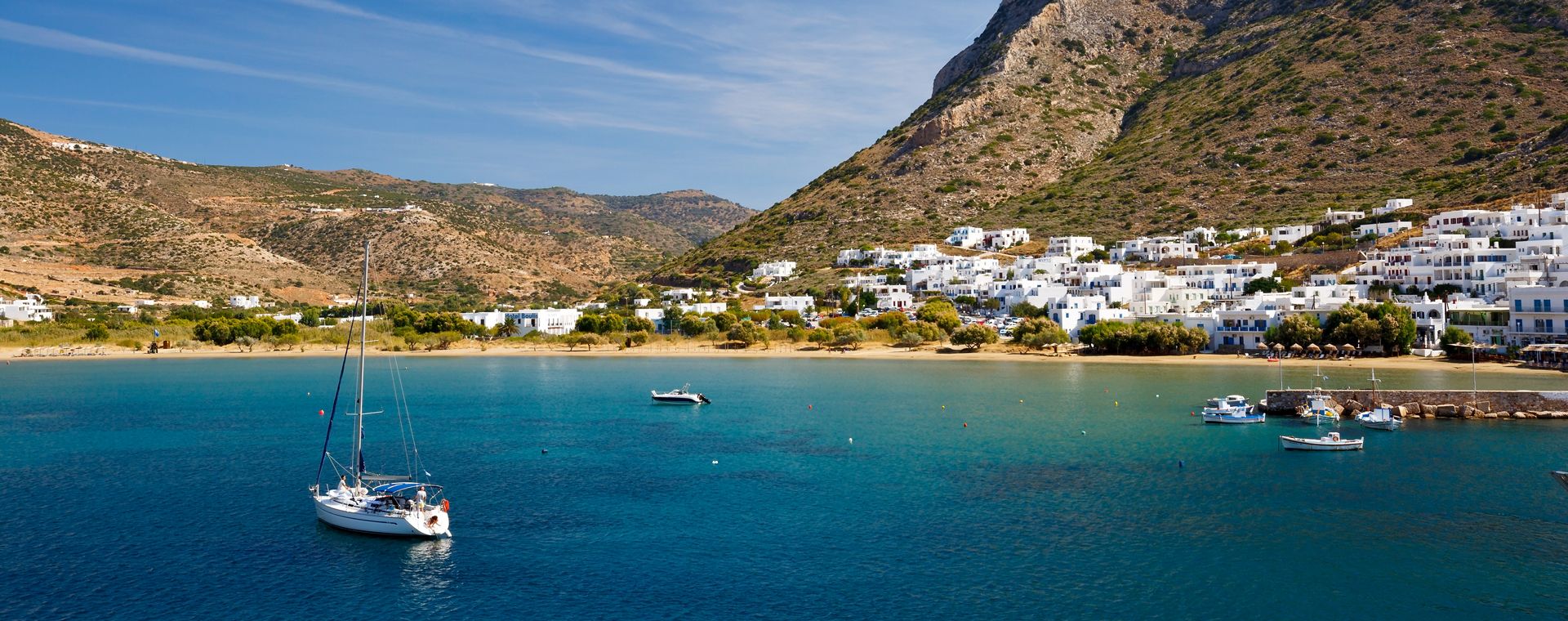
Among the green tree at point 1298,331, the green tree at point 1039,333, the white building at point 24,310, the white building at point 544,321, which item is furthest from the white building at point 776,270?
the white building at point 24,310

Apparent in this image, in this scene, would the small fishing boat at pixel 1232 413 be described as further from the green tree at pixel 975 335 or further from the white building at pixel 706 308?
the white building at pixel 706 308

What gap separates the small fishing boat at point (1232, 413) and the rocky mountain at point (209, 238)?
4992 inches

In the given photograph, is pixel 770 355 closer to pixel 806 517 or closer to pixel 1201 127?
pixel 806 517

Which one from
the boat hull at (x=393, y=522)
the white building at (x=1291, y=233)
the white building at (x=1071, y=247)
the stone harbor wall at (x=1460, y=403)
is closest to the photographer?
the boat hull at (x=393, y=522)

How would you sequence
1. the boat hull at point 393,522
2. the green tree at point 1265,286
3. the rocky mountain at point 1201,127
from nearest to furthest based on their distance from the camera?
the boat hull at point 393,522 < the green tree at point 1265,286 < the rocky mountain at point 1201,127

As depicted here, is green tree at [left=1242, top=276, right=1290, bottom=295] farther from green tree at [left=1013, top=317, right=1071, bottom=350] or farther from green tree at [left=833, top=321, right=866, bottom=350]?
green tree at [left=833, top=321, right=866, bottom=350]

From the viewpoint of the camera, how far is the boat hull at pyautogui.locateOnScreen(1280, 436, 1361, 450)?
45.3m

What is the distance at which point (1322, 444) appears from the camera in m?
45.3

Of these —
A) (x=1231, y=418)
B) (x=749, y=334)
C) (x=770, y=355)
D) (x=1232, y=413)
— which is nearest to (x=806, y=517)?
(x=1231, y=418)

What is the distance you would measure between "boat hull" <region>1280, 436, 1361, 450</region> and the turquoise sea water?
0.60 m

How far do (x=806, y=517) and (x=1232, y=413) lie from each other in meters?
29.1

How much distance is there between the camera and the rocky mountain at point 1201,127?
129 meters

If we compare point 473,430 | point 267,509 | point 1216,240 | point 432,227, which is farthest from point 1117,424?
point 432,227

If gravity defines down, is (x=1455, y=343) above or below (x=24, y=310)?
below
